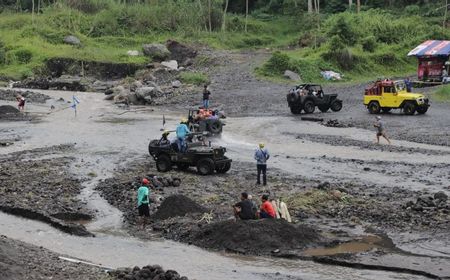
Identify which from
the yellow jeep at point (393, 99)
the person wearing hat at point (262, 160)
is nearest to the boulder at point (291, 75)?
the yellow jeep at point (393, 99)

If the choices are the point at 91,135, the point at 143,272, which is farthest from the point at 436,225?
the point at 91,135

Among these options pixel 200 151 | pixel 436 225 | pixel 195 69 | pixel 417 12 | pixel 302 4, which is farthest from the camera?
pixel 302 4

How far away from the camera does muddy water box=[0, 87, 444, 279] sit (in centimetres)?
1830

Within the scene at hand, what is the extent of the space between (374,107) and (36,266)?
32.6 m

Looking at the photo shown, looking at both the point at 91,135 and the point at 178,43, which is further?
the point at 178,43

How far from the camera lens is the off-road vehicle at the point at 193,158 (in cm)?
2866

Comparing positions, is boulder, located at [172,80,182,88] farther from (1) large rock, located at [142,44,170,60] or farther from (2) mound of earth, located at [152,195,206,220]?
(2) mound of earth, located at [152,195,206,220]

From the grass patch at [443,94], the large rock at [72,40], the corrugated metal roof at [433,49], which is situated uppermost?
the large rock at [72,40]

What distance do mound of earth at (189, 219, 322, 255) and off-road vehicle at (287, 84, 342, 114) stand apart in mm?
26925

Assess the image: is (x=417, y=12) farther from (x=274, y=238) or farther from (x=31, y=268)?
(x=31, y=268)

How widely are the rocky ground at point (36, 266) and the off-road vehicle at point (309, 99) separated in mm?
30111

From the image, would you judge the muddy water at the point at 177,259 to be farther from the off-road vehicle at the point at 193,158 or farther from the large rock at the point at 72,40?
the large rock at the point at 72,40

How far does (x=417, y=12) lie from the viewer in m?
80.7

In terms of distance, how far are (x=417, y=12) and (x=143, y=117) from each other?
43.4 meters
